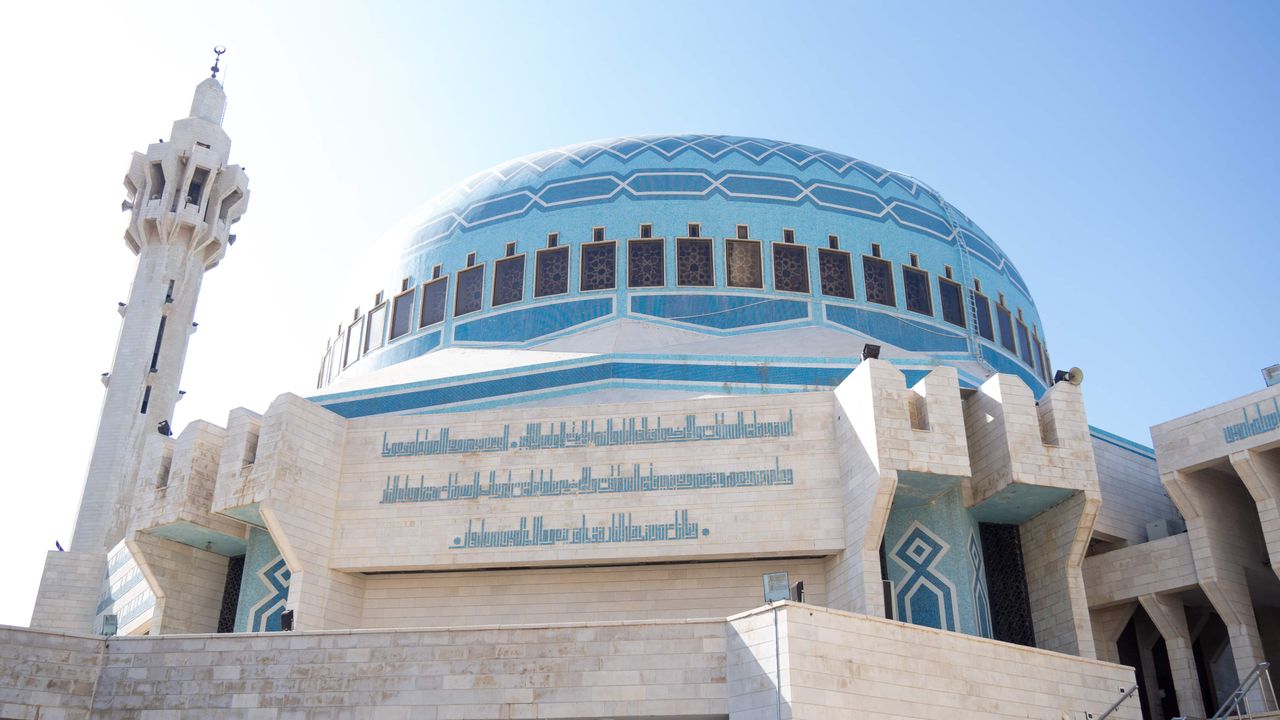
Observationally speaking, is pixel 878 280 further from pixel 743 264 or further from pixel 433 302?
pixel 433 302

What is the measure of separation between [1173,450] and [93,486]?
16.8m

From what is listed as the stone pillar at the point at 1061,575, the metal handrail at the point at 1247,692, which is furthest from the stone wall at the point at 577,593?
the metal handrail at the point at 1247,692

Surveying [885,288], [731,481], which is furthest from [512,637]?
[885,288]

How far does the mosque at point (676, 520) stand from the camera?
11805mm

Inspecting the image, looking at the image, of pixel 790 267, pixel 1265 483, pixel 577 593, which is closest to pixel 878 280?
pixel 790 267

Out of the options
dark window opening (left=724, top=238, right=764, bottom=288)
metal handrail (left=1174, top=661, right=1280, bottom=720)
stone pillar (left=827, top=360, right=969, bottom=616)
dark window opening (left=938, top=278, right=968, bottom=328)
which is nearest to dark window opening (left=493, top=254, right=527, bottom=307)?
dark window opening (left=724, top=238, right=764, bottom=288)

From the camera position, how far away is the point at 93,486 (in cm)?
2066

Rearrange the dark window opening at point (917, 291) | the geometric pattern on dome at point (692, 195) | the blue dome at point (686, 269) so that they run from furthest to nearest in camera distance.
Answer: the geometric pattern on dome at point (692, 195) → the dark window opening at point (917, 291) → the blue dome at point (686, 269)

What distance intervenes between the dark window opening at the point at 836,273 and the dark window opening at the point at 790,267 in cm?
27

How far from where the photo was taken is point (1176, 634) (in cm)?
1595

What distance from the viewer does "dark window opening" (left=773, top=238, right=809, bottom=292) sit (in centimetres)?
2030

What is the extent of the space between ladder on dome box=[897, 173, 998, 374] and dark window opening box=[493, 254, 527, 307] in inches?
303

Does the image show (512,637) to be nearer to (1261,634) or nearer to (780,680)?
(780,680)

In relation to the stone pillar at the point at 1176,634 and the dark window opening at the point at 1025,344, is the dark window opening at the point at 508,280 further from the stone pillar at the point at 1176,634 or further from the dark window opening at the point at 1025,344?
the stone pillar at the point at 1176,634
